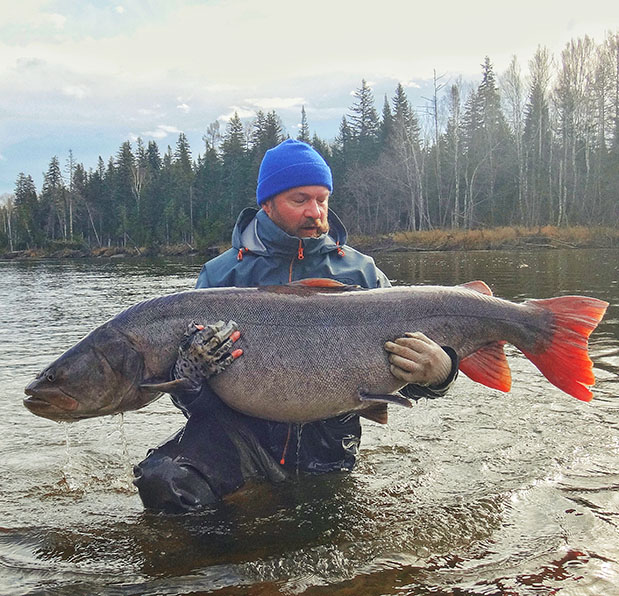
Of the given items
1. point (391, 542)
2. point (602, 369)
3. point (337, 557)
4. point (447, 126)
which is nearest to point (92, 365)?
point (337, 557)

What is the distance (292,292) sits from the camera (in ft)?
11.7

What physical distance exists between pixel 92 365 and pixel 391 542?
6.15 feet

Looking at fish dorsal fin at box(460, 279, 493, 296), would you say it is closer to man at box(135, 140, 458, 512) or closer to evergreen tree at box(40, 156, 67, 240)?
man at box(135, 140, 458, 512)

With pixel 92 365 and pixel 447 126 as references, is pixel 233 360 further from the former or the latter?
pixel 447 126

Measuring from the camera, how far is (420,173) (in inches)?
1976

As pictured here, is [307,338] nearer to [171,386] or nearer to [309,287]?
[309,287]

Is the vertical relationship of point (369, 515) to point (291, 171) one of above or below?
below

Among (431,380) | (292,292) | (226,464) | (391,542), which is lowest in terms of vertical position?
(391,542)

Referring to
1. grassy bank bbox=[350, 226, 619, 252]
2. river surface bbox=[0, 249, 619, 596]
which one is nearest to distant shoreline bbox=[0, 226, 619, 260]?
grassy bank bbox=[350, 226, 619, 252]

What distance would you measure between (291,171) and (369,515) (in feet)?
7.16

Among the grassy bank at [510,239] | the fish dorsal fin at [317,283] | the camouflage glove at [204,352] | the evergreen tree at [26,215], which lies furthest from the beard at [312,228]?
the evergreen tree at [26,215]

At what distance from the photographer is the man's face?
4.00 metres

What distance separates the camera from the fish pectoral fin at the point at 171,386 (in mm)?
3281

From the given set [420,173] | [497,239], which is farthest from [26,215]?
[497,239]
